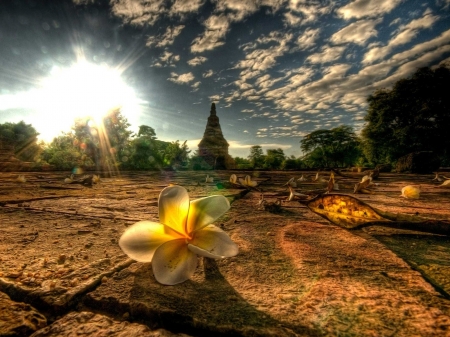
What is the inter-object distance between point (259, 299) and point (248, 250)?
0.90ft

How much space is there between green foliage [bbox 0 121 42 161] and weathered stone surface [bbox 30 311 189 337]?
90.3ft

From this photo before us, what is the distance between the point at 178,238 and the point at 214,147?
25.5 meters

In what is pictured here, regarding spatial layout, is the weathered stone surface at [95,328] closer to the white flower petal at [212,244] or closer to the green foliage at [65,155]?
the white flower petal at [212,244]

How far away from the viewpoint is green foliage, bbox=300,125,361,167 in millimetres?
32000

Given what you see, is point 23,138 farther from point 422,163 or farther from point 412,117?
point 412,117

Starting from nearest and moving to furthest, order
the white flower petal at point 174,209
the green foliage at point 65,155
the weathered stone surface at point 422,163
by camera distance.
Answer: the white flower petal at point 174,209, the weathered stone surface at point 422,163, the green foliage at point 65,155

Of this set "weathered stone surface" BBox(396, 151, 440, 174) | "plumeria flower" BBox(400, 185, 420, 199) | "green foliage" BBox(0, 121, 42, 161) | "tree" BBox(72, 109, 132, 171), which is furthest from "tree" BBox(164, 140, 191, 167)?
"plumeria flower" BBox(400, 185, 420, 199)

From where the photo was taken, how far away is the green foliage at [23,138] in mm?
22078

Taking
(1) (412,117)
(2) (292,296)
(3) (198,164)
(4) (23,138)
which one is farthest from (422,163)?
(4) (23,138)

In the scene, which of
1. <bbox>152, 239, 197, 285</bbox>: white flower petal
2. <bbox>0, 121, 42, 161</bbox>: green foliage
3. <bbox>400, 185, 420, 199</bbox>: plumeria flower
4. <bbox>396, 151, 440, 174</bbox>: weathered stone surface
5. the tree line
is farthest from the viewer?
<bbox>0, 121, 42, 161</bbox>: green foliage

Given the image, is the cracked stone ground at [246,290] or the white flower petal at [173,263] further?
the white flower petal at [173,263]

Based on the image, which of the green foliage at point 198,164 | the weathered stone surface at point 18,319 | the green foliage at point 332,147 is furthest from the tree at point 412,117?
the weathered stone surface at point 18,319

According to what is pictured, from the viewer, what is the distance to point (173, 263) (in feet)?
1.86

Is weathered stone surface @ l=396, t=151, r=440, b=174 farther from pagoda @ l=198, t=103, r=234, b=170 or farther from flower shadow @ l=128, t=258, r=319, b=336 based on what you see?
pagoda @ l=198, t=103, r=234, b=170
